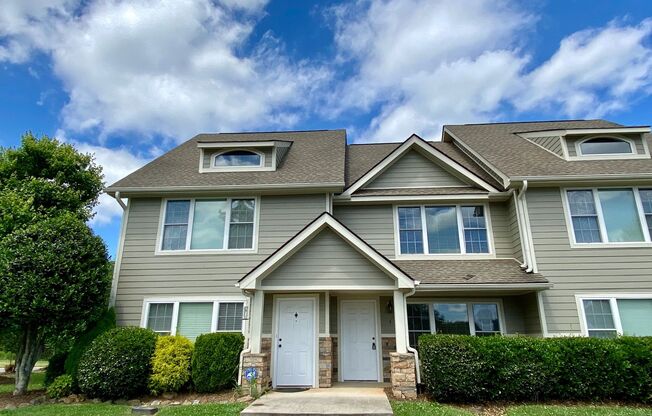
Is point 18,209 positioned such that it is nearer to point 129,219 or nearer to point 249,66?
point 129,219

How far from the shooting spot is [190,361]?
8695 mm

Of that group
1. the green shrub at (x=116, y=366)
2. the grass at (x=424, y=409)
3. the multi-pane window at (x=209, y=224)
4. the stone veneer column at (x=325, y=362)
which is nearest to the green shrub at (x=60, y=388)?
the green shrub at (x=116, y=366)

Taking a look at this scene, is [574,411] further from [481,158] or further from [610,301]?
[481,158]

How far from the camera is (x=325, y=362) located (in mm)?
8898

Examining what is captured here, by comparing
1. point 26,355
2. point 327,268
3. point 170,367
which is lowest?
point 170,367

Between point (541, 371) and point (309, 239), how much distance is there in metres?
5.81

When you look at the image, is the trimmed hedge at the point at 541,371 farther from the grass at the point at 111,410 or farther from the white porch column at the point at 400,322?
the grass at the point at 111,410

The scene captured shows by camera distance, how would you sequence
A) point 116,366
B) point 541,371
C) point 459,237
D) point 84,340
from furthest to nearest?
point 459,237
point 84,340
point 116,366
point 541,371

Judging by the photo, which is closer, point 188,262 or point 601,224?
point 601,224

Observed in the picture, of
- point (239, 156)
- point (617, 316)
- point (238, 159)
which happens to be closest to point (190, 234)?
point (238, 159)

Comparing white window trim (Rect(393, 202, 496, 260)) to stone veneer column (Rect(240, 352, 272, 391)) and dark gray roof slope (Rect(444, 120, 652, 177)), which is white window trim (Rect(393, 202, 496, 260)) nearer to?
dark gray roof slope (Rect(444, 120, 652, 177))

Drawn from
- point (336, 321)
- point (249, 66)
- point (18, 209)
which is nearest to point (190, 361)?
point (336, 321)

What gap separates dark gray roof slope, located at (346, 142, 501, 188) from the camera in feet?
39.6

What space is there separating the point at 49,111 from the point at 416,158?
1500 centimetres
